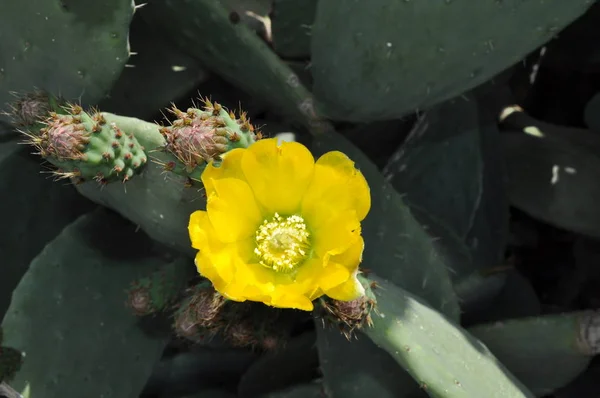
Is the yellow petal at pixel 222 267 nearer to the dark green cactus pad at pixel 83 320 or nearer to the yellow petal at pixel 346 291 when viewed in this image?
the yellow petal at pixel 346 291

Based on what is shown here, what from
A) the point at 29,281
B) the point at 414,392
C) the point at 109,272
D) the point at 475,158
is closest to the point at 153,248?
the point at 109,272

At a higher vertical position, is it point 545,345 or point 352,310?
point 352,310

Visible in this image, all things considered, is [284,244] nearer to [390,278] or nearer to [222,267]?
[222,267]

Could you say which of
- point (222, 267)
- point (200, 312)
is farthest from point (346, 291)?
point (200, 312)

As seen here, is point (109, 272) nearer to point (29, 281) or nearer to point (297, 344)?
point (29, 281)

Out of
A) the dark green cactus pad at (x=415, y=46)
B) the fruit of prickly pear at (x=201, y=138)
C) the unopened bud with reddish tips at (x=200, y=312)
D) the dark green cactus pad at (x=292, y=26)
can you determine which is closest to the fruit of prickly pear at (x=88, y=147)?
the fruit of prickly pear at (x=201, y=138)

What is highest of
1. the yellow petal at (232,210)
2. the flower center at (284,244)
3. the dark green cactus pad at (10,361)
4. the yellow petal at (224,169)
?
the yellow petal at (224,169)
